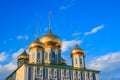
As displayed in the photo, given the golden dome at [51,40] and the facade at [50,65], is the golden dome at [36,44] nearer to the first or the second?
the facade at [50,65]

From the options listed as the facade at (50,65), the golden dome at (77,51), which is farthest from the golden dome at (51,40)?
the golden dome at (77,51)

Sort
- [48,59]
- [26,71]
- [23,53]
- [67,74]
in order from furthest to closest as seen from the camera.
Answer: [23,53]
[48,59]
[67,74]
[26,71]

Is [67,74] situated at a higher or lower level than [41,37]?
lower

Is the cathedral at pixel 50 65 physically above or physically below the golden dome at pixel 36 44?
below

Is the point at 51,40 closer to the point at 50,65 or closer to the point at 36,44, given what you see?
the point at 36,44

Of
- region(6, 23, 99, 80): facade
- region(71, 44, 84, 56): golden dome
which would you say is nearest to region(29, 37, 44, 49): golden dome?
region(6, 23, 99, 80): facade

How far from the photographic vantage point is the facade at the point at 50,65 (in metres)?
37.8

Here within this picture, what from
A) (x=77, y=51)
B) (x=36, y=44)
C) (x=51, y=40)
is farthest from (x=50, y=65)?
(x=77, y=51)

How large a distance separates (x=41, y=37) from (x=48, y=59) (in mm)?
4969

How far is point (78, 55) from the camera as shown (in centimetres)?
4462

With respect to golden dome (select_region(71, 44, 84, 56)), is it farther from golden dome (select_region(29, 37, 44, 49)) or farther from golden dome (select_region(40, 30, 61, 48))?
golden dome (select_region(29, 37, 44, 49))

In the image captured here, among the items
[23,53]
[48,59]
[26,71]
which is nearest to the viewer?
[26,71]

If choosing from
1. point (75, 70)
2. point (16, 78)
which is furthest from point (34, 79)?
point (75, 70)

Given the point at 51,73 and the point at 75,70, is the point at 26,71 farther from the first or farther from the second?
the point at 75,70
